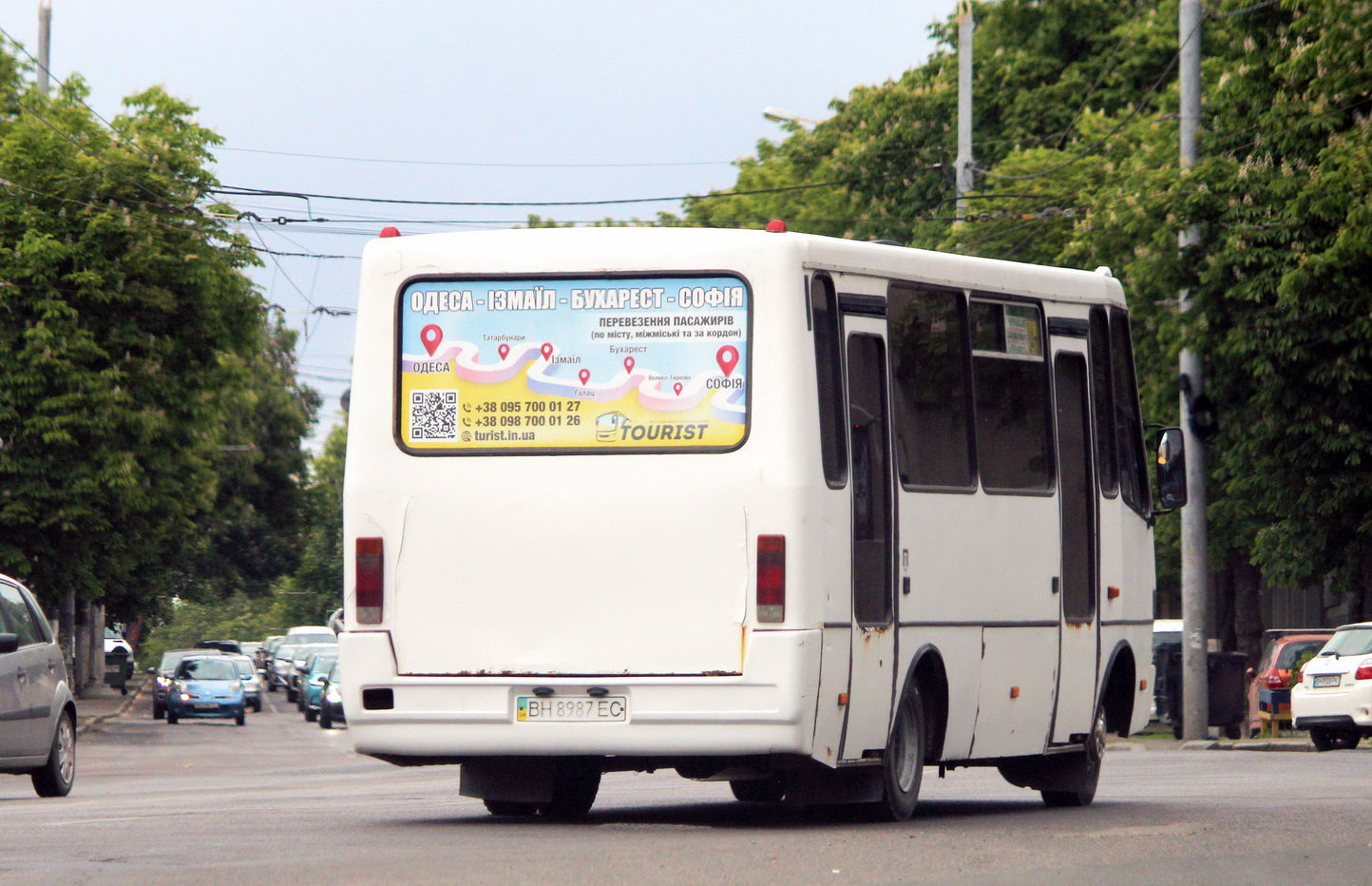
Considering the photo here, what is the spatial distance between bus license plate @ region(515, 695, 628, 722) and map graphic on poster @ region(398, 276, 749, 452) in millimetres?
1210

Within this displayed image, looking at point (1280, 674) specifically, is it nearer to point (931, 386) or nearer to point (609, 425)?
point (931, 386)

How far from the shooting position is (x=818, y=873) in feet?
32.0

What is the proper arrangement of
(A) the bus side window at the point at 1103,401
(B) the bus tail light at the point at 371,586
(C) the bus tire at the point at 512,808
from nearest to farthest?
(B) the bus tail light at the point at 371,586, (C) the bus tire at the point at 512,808, (A) the bus side window at the point at 1103,401

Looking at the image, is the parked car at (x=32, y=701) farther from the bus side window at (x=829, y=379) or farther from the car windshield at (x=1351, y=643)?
the car windshield at (x=1351, y=643)

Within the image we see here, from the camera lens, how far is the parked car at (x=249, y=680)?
180 ft

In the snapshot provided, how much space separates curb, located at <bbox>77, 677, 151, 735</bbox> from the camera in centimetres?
4528

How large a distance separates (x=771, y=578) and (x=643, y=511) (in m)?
0.72

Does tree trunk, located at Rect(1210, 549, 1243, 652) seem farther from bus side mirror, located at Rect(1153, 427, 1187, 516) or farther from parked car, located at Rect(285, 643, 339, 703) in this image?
parked car, located at Rect(285, 643, 339, 703)

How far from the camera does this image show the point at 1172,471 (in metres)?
14.9

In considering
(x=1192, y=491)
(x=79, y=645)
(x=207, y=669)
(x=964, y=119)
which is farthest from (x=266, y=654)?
(x=1192, y=491)

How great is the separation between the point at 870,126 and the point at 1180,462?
34.9 meters

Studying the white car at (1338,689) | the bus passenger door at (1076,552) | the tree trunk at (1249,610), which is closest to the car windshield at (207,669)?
the tree trunk at (1249,610)

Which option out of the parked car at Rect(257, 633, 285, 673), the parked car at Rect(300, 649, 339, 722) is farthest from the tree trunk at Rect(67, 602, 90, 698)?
the parked car at Rect(257, 633, 285, 673)

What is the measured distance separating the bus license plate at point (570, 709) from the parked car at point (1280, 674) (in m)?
22.4
